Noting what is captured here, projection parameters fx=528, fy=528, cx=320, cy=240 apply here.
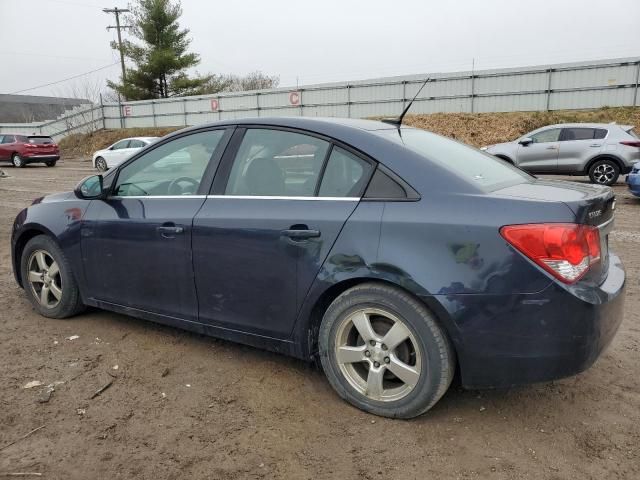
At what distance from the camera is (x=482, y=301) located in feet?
7.99

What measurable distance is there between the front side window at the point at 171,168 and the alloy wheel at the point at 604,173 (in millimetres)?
12425

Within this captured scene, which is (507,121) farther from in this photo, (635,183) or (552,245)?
(552,245)

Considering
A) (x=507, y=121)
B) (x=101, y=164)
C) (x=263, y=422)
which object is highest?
(x=507, y=121)

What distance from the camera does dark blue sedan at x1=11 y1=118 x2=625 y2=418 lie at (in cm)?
242

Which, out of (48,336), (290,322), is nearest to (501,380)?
(290,322)

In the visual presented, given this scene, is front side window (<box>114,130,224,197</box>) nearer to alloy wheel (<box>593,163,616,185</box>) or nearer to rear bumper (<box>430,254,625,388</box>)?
rear bumper (<box>430,254,625,388</box>)

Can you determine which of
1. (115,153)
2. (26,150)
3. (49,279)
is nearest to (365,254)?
(49,279)

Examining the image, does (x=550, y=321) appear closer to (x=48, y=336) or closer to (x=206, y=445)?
(x=206, y=445)

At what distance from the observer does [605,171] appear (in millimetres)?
13156

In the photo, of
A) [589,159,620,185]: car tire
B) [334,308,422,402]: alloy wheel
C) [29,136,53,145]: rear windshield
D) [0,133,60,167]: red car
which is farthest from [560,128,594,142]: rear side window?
[29,136,53,145]: rear windshield

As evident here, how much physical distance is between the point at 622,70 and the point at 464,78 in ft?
20.7

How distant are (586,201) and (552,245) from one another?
35 cm

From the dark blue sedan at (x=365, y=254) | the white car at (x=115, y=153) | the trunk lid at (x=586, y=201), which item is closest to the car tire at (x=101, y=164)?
the white car at (x=115, y=153)

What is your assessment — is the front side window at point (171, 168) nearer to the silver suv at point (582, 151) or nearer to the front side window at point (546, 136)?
the silver suv at point (582, 151)
